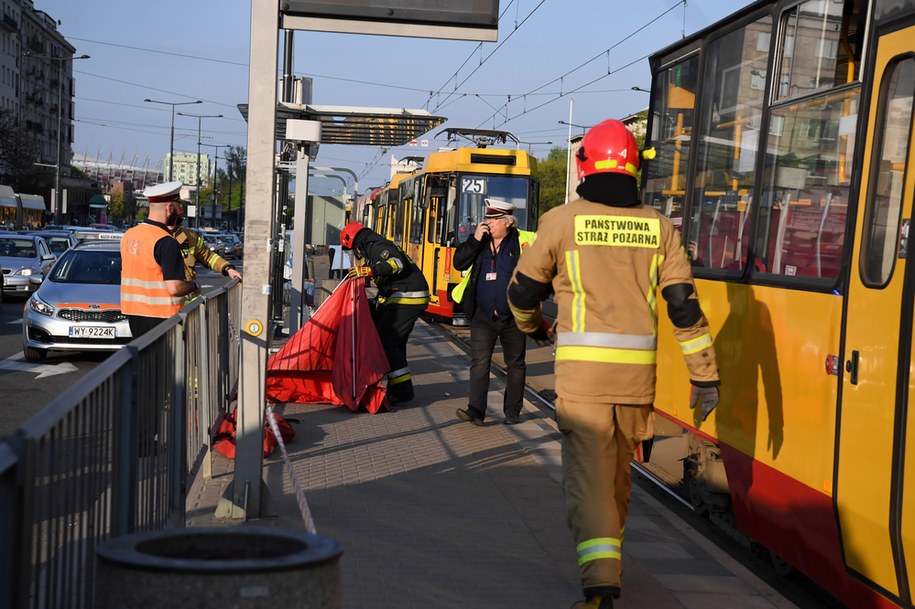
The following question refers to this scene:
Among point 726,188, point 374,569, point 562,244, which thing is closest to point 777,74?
point 726,188

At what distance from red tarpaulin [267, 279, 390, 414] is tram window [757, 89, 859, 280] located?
19.3ft

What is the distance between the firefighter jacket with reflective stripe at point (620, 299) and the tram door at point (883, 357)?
64 centimetres

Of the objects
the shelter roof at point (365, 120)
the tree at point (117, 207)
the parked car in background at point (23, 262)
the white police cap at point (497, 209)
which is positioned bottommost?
the tree at point (117, 207)

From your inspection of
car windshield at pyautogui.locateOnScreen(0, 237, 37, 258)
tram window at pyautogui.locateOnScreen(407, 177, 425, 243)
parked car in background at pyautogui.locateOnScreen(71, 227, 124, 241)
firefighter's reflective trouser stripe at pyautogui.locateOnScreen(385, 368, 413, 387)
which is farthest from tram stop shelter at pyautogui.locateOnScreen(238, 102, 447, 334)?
car windshield at pyautogui.locateOnScreen(0, 237, 37, 258)

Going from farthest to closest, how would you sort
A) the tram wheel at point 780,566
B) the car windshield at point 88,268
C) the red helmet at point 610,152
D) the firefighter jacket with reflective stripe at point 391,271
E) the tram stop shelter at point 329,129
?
1. the car windshield at point 88,268
2. the tram stop shelter at point 329,129
3. the firefighter jacket with reflective stripe at point 391,271
4. the tram wheel at point 780,566
5. the red helmet at point 610,152

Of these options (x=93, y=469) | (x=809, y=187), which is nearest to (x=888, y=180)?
(x=809, y=187)

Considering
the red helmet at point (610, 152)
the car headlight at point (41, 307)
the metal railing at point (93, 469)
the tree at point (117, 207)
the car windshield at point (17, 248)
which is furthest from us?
the tree at point (117, 207)

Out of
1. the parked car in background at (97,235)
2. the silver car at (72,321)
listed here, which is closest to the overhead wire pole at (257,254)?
the silver car at (72,321)

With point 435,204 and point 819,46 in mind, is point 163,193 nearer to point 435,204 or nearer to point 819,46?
point 819,46

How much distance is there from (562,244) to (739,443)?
1.84 metres

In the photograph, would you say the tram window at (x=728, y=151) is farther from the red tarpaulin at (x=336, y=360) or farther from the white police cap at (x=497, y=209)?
the red tarpaulin at (x=336, y=360)

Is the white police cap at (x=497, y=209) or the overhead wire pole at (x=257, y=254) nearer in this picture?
the overhead wire pole at (x=257, y=254)

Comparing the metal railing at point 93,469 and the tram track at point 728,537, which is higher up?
the metal railing at point 93,469

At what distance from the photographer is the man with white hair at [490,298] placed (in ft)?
35.5
